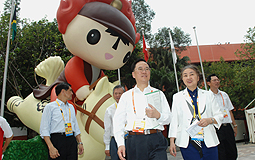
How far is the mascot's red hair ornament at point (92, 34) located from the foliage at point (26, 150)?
2.80 feet

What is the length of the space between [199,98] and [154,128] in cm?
66

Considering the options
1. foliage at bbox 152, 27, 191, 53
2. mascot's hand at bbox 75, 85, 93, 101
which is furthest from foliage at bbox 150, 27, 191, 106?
mascot's hand at bbox 75, 85, 93, 101

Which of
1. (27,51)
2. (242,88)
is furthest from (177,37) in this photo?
(27,51)

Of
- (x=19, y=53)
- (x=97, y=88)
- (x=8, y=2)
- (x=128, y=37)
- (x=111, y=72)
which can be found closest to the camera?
(x=97, y=88)

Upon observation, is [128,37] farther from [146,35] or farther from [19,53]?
[146,35]

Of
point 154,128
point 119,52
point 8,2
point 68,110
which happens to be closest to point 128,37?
point 119,52

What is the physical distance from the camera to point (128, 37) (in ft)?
12.4

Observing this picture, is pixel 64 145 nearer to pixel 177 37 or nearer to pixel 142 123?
pixel 142 123

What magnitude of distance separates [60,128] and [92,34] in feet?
5.61

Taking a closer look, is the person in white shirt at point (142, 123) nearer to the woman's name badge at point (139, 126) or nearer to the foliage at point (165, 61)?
the woman's name badge at point (139, 126)

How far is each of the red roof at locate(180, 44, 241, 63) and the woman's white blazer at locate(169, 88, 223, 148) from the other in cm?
1876

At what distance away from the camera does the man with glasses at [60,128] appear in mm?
2586

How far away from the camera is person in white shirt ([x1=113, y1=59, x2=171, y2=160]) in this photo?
6.23ft

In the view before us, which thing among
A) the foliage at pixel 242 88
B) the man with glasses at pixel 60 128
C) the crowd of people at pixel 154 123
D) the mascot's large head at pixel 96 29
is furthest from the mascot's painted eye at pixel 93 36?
the foliage at pixel 242 88
